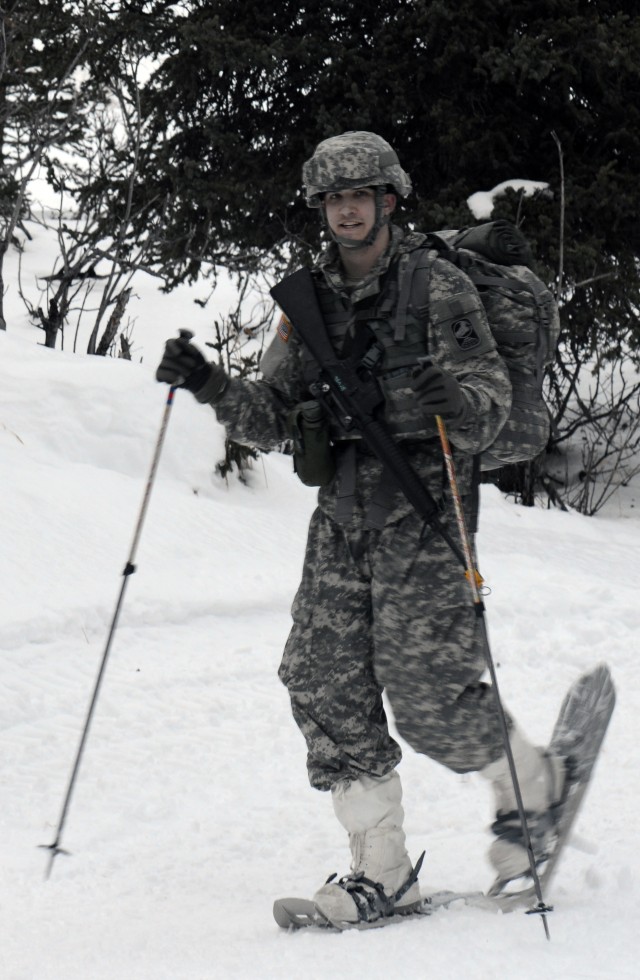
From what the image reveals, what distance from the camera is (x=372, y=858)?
2949 millimetres

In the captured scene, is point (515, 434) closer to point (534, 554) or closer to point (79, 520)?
point (79, 520)

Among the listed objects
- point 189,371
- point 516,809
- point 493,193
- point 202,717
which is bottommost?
point 202,717

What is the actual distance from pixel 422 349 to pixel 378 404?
0.19 metres

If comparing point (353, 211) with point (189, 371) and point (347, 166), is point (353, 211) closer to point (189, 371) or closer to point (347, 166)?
point (347, 166)

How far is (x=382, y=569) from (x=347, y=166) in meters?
1.10

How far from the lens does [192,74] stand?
386 inches

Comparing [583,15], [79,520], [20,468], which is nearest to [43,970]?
[79,520]

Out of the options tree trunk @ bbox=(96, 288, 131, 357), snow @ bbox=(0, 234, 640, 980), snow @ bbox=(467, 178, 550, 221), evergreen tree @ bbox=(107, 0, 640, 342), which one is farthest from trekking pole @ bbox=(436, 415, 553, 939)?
tree trunk @ bbox=(96, 288, 131, 357)

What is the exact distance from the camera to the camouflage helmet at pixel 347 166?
2.95 m

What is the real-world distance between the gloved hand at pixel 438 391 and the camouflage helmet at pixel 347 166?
2.14 feet

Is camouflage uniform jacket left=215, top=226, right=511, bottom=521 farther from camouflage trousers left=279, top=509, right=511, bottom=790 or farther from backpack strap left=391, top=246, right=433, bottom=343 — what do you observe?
camouflage trousers left=279, top=509, right=511, bottom=790

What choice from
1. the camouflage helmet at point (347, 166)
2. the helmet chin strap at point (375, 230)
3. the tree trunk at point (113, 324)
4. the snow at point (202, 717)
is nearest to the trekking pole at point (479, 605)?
the snow at point (202, 717)

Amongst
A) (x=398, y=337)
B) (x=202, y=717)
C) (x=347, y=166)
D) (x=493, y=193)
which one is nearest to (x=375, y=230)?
(x=347, y=166)

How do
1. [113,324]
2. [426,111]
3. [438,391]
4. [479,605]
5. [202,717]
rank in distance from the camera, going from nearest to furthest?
1. [438,391]
2. [479,605]
3. [202,717]
4. [426,111]
5. [113,324]
